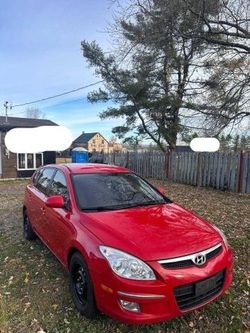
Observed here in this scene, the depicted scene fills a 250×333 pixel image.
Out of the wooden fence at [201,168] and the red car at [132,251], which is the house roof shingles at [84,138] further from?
the red car at [132,251]

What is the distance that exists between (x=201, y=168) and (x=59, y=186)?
943cm

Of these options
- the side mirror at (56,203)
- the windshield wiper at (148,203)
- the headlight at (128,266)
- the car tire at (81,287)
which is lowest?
the car tire at (81,287)

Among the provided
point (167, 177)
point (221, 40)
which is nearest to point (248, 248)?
point (221, 40)

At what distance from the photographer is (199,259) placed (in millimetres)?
2969

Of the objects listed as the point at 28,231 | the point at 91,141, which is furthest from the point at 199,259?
the point at 91,141

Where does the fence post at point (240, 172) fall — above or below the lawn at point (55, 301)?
above

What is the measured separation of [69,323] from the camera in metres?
3.29

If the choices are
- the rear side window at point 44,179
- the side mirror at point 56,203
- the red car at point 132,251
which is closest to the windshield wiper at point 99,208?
the red car at point 132,251

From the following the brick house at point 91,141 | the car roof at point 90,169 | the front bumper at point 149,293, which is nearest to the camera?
the front bumper at point 149,293

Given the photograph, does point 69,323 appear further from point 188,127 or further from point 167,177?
point 188,127

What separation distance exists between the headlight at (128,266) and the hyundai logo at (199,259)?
457mm

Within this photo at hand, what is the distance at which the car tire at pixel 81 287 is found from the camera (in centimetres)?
314

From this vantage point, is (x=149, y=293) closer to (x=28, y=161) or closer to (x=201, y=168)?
(x=201, y=168)

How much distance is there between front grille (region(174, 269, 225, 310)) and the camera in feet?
9.26
